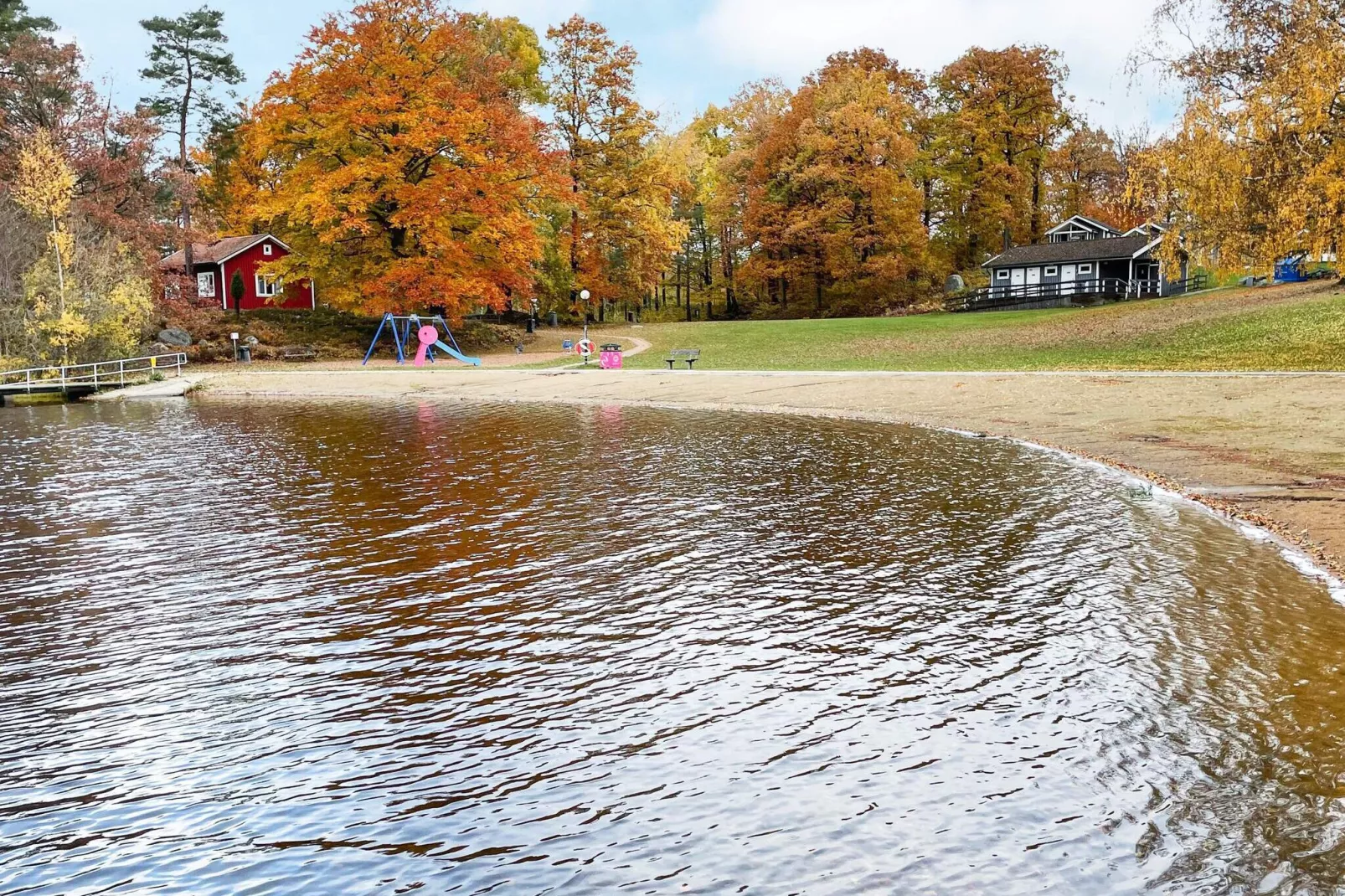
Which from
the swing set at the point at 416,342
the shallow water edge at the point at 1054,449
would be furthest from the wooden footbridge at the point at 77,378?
the swing set at the point at 416,342

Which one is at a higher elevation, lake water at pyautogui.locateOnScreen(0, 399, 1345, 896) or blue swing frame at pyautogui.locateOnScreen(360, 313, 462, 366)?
blue swing frame at pyautogui.locateOnScreen(360, 313, 462, 366)

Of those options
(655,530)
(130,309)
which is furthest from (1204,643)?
(130,309)

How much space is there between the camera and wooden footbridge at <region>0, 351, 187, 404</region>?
110 ft

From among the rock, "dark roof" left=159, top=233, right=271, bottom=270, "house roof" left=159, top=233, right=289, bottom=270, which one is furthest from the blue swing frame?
"dark roof" left=159, top=233, right=271, bottom=270

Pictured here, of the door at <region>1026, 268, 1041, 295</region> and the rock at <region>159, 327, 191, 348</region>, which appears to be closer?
the rock at <region>159, 327, 191, 348</region>

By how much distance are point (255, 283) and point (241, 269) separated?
1231 mm

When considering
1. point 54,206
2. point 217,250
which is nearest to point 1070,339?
point 54,206

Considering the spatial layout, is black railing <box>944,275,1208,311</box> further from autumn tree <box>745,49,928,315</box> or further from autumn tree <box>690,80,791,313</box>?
autumn tree <box>690,80,791,313</box>

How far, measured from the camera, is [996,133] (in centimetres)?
7150

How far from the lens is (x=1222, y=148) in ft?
89.9

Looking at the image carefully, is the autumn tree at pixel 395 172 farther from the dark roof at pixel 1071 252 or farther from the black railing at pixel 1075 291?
the dark roof at pixel 1071 252

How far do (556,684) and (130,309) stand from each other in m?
38.3

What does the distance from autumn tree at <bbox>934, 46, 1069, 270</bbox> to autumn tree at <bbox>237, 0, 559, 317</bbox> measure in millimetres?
35346

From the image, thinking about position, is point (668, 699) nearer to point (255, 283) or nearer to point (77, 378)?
point (77, 378)
